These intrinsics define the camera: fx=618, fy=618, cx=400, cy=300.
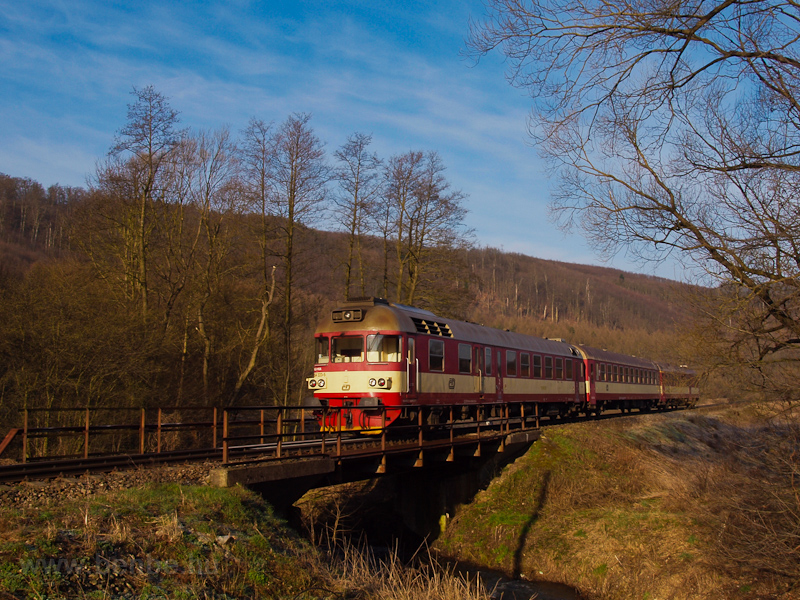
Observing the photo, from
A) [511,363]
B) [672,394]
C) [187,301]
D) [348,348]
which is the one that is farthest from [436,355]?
[672,394]

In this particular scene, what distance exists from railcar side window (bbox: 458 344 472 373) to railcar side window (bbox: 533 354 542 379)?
4967 mm

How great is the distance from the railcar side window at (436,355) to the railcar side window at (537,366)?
257 inches

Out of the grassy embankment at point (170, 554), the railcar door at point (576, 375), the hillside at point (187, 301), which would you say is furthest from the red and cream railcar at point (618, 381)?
the grassy embankment at point (170, 554)

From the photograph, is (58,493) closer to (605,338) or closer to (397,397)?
(397,397)

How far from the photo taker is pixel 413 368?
47.7 ft

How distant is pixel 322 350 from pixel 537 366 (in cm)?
913

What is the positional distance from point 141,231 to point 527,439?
14.2 meters

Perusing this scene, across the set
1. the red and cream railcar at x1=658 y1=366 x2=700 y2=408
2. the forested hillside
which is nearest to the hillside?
the forested hillside

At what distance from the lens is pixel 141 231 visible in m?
20.8

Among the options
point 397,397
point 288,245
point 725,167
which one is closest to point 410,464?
point 397,397

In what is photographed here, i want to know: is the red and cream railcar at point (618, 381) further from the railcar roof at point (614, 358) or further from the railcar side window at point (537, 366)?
the railcar side window at point (537, 366)

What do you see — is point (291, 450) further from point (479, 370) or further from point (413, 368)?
point (479, 370)

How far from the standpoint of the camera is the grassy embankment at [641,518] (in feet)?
34.9

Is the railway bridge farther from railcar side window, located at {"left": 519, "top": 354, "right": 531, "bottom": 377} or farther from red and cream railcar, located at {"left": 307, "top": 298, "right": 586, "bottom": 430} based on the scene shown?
railcar side window, located at {"left": 519, "top": 354, "right": 531, "bottom": 377}
